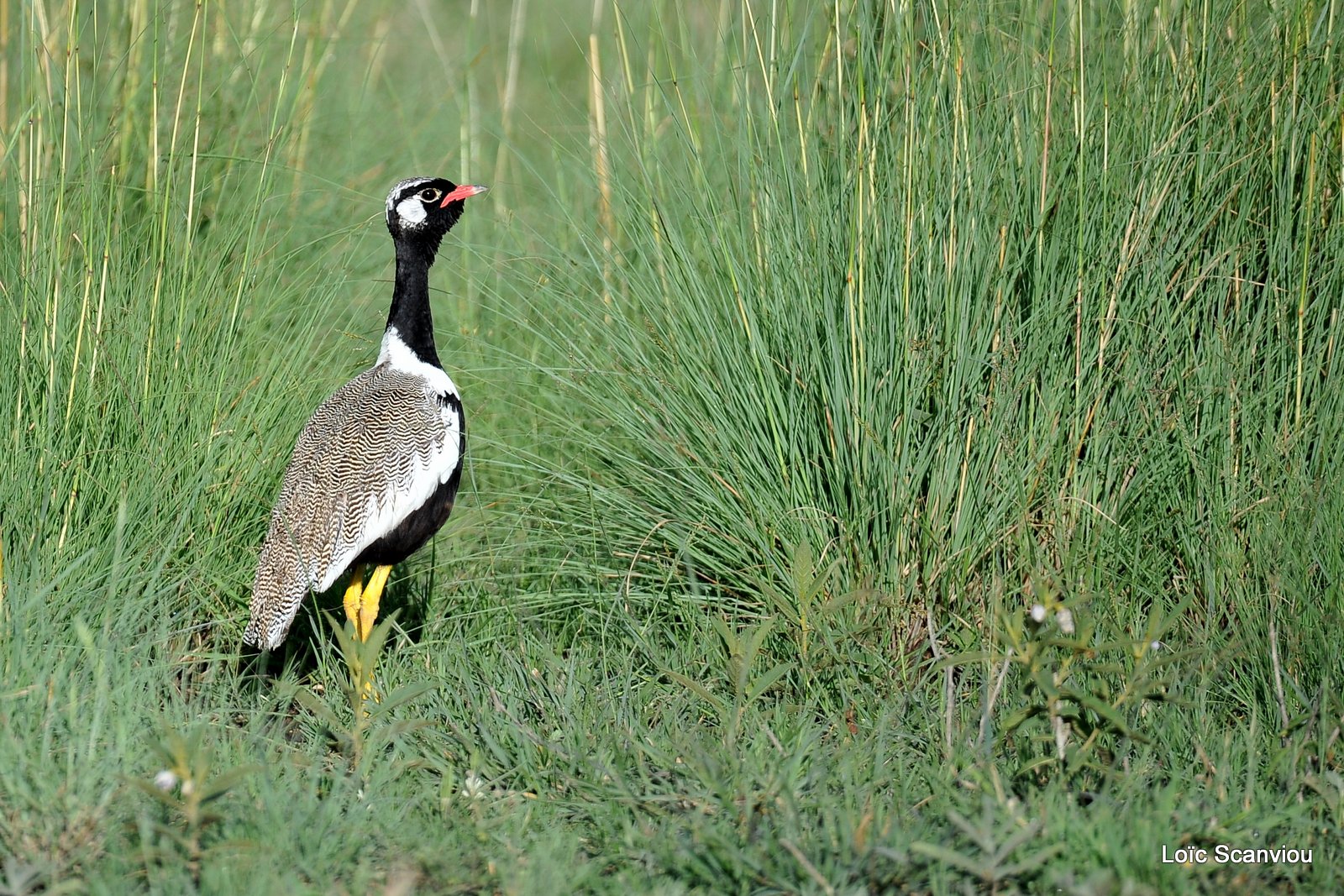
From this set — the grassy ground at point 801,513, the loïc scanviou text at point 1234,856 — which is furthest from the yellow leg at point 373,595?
the loïc scanviou text at point 1234,856

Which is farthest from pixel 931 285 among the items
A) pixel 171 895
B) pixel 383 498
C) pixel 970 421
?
pixel 171 895

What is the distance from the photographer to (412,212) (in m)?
4.22

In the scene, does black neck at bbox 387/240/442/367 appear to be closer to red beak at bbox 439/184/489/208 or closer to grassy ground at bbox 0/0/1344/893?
red beak at bbox 439/184/489/208

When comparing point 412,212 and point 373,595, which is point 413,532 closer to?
point 373,595

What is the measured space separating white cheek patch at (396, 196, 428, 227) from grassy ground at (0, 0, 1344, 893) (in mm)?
429

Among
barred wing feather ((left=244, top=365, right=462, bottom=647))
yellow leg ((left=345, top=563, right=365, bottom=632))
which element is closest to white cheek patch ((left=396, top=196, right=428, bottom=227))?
barred wing feather ((left=244, top=365, right=462, bottom=647))

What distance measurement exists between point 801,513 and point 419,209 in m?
1.67

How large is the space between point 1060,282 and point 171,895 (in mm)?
2600

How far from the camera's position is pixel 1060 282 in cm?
351

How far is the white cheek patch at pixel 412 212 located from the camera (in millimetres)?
4215

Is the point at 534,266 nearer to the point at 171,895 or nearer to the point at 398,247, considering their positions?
the point at 398,247

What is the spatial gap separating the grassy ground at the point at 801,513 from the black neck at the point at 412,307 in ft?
0.99

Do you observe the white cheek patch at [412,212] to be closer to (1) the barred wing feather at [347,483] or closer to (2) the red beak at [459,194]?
(2) the red beak at [459,194]

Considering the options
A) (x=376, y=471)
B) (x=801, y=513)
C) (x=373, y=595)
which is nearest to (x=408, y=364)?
(x=376, y=471)
